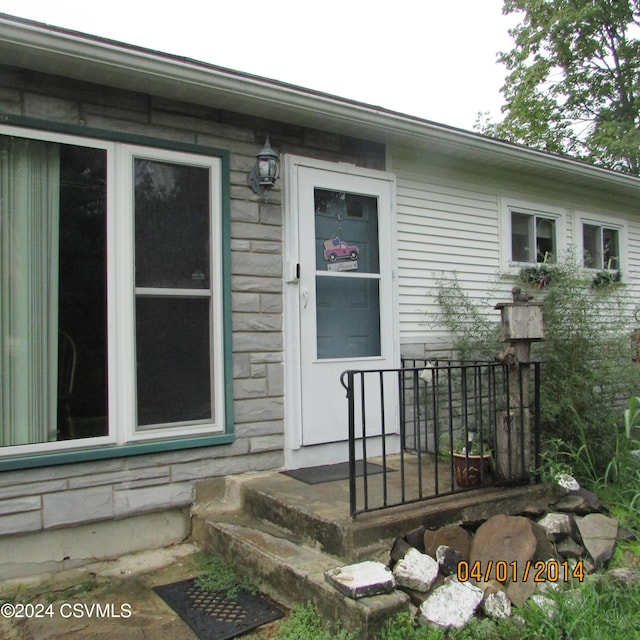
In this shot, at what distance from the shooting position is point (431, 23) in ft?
47.8

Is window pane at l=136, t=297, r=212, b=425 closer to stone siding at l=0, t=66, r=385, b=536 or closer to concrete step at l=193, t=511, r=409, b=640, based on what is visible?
stone siding at l=0, t=66, r=385, b=536

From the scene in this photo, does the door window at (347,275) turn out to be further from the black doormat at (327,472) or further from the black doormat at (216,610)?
the black doormat at (216,610)

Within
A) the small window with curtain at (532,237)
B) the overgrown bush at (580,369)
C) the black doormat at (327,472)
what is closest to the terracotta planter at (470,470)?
the black doormat at (327,472)

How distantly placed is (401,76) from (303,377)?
17.9m

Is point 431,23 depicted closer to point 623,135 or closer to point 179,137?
point 623,135

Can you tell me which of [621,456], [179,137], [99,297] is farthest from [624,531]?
[179,137]

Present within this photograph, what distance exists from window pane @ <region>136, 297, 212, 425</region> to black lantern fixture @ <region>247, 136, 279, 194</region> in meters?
0.80

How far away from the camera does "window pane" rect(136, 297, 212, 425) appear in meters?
3.25

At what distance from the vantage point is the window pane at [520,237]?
5344 millimetres

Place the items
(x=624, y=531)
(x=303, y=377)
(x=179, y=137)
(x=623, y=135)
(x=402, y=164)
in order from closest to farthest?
(x=624, y=531), (x=179, y=137), (x=303, y=377), (x=402, y=164), (x=623, y=135)

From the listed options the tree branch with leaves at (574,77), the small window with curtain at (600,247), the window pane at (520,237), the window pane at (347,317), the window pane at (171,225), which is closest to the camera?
the window pane at (171,225)

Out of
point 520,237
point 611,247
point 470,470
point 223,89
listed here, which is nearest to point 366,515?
point 470,470
